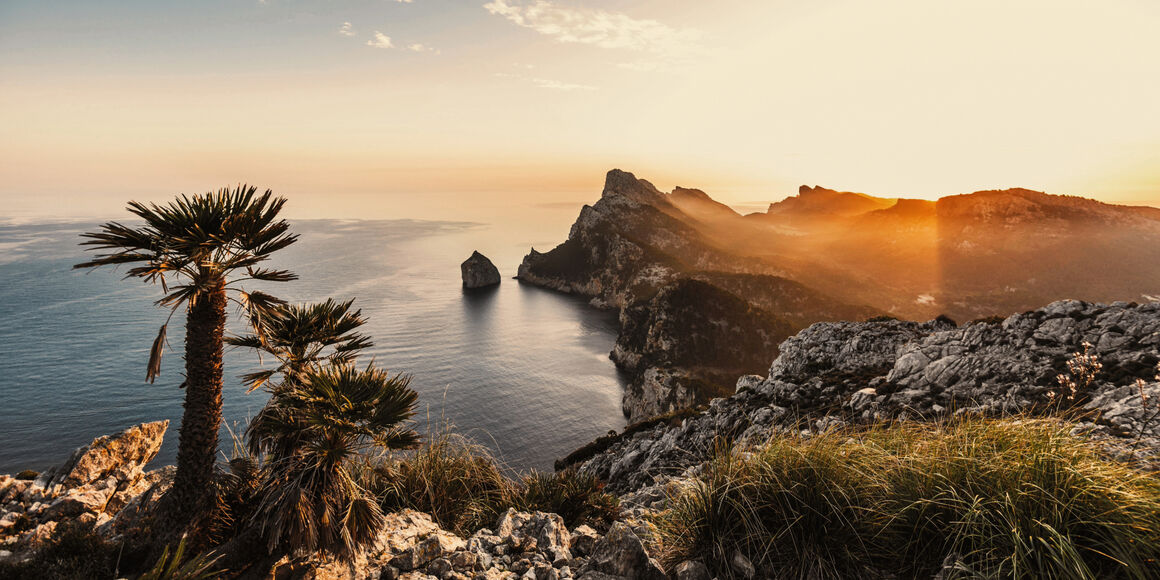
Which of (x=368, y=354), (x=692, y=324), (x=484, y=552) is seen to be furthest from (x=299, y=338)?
(x=692, y=324)

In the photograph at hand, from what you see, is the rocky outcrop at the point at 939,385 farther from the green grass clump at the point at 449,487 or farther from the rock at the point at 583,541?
the green grass clump at the point at 449,487

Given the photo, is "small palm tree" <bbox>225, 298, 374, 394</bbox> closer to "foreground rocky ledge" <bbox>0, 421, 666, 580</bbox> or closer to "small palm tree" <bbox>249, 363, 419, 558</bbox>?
"small palm tree" <bbox>249, 363, 419, 558</bbox>

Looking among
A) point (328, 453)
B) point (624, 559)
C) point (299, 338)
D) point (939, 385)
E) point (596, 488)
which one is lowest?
point (596, 488)

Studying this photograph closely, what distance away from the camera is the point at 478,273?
165375 mm

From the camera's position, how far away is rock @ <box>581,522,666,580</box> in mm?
5551

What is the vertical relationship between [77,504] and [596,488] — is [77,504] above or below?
below

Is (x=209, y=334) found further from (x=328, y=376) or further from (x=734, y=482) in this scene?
(x=734, y=482)

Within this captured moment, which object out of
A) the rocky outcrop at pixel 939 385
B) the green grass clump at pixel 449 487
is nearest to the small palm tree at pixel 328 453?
the green grass clump at pixel 449 487

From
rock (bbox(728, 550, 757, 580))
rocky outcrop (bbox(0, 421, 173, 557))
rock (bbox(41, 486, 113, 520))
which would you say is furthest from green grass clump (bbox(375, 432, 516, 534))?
rock (bbox(41, 486, 113, 520))

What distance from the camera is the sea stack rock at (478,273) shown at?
534 ft

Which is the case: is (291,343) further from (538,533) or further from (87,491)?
(87,491)

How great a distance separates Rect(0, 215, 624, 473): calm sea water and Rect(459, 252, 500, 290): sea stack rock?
425 inches

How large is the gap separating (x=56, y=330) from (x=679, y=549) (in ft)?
416

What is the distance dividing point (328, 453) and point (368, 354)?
86.5 metres
